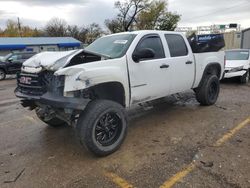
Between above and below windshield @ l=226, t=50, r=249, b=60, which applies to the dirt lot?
below

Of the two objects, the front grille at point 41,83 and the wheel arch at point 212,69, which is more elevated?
the front grille at point 41,83

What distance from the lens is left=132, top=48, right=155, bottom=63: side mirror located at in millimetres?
4531

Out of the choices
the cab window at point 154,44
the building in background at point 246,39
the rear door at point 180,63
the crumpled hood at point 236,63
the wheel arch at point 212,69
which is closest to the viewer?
the cab window at point 154,44

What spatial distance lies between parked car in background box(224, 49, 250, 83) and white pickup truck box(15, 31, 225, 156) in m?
5.48

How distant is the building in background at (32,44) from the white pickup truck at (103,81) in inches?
1298

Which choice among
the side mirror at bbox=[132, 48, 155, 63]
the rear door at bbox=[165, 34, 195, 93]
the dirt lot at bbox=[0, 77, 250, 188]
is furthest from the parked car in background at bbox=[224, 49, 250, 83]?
the side mirror at bbox=[132, 48, 155, 63]

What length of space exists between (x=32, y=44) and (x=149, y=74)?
1387 inches

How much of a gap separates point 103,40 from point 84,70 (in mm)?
1968

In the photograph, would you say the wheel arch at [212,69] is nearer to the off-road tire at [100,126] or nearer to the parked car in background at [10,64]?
the off-road tire at [100,126]

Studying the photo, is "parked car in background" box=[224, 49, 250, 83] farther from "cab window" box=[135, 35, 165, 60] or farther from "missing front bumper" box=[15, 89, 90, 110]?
"missing front bumper" box=[15, 89, 90, 110]

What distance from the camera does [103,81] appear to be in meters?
4.04

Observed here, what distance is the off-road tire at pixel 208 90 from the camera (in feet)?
21.8

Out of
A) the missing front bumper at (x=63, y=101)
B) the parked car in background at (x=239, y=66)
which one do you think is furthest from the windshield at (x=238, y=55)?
the missing front bumper at (x=63, y=101)

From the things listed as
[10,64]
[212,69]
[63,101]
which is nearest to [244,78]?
[212,69]
